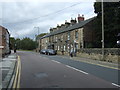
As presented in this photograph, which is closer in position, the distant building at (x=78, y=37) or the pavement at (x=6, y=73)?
the pavement at (x=6, y=73)

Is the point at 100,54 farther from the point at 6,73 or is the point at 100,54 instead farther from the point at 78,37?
the point at 6,73

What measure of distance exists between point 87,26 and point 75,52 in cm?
708

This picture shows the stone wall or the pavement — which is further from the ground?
the stone wall

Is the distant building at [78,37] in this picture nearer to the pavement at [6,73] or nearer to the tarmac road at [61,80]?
the pavement at [6,73]

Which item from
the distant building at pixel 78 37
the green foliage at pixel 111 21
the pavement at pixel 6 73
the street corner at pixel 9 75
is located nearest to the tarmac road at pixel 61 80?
the street corner at pixel 9 75

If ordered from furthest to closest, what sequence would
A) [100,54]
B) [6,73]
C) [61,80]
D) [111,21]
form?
[111,21] < [100,54] < [6,73] < [61,80]

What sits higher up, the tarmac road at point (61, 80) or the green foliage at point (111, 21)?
the green foliage at point (111, 21)

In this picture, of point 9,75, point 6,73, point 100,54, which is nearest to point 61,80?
point 9,75

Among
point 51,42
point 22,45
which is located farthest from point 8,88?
point 22,45

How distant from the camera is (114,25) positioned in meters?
33.3

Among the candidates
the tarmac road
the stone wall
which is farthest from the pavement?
the stone wall

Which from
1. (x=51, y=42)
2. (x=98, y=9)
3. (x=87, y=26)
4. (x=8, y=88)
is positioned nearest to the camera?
(x=8, y=88)

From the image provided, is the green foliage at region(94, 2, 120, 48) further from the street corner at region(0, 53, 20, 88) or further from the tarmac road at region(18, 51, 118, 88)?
the tarmac road at region(18, 51, 118, 88)

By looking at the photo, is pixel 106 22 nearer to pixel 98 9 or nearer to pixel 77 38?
pixel 98 9
